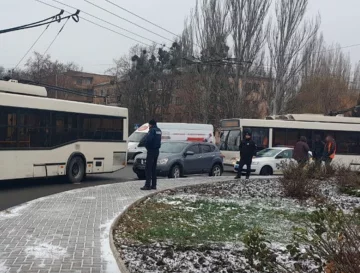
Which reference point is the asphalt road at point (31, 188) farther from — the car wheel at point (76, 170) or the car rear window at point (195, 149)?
the car rear window at point (195, 149)

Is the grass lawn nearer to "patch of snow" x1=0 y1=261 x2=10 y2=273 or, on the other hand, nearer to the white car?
"patch of snow" x1=0 y1=261 x2=10 y2=273

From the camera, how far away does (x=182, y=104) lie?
164 feet

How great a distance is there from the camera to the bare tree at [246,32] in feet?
131

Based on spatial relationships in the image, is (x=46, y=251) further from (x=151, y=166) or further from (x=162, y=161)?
(x=162, y=161)

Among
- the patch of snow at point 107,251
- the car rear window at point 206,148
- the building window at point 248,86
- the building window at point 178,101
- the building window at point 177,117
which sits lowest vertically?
the patch of snow at point 107,251

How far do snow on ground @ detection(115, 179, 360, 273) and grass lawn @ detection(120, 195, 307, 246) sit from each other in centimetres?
4

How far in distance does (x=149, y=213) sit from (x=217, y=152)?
1212 cm

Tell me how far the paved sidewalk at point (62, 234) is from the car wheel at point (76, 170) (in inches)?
166

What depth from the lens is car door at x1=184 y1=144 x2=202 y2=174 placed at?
65.9ft

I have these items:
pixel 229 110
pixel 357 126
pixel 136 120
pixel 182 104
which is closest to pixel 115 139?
pixel 357 126

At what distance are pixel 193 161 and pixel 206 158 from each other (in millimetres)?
927

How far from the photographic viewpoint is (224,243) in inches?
304

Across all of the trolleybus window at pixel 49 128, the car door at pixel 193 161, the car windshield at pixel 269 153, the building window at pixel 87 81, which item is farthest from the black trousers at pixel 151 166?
the building window at pixel 87 81

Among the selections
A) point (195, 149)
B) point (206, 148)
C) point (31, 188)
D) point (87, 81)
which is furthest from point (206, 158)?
point (87, 81)
